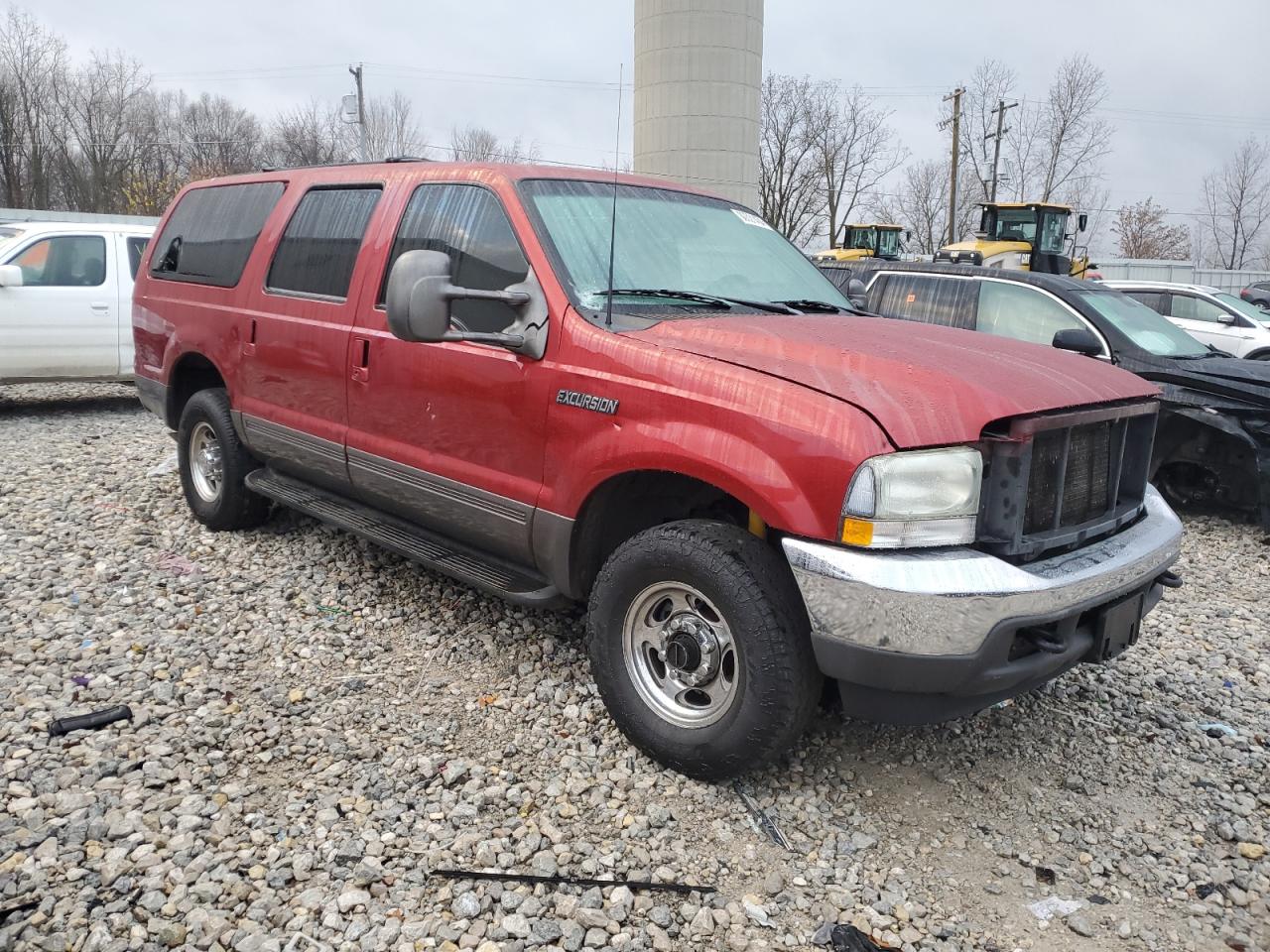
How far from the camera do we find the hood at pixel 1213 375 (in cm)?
634

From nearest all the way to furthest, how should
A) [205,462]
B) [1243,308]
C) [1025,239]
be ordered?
[205,462], [1243,308], [1025,239]

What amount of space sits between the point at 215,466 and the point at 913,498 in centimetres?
434

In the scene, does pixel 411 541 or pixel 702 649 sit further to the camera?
pixel 411 541

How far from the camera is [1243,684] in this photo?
4.25m

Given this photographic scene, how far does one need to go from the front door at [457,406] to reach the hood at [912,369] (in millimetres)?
635

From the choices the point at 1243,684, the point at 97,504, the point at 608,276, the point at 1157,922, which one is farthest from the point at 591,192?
the point at 97,504

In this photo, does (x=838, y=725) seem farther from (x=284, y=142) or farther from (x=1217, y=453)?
(x=284, y=142)

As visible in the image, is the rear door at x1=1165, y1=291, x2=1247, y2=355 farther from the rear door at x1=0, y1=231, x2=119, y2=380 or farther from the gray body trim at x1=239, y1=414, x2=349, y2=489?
the rear door at x1=0, y1=231, x2=119, y2=380

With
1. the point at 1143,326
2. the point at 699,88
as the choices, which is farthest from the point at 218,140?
the point at 1143,326

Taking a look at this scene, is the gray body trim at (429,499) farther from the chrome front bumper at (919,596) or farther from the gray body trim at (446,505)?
the chrome front bumper at (919,596)

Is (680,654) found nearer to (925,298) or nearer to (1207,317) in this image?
(925,298)

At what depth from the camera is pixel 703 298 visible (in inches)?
146

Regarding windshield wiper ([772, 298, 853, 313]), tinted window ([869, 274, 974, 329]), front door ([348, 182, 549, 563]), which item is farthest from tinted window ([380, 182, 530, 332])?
tinted window ([869, 274, 974, 329])

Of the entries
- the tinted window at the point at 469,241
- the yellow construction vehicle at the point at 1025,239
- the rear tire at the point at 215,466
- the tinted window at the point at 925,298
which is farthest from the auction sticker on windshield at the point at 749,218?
the yellow construction vehicle at the point at 1025,239
